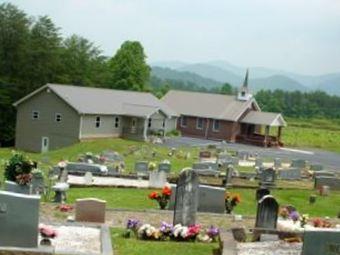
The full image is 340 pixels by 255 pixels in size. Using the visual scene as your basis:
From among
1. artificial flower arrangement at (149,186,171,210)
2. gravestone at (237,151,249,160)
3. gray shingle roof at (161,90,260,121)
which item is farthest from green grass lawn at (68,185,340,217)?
gray shingle roof at (161,90,260,121)

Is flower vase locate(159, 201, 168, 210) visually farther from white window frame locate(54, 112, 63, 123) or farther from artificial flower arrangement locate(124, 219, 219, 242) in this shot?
white window frame locate(54, 112, 63, 123)

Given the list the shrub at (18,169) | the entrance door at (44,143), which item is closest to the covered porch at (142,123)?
the entrance door at (44,143)

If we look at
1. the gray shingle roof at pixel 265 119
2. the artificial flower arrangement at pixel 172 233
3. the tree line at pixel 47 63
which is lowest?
the artificial flower arrangement at pixel 172 233

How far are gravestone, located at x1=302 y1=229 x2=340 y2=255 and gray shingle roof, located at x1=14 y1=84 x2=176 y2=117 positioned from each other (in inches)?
1696

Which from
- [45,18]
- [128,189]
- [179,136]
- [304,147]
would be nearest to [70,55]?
[45,18]

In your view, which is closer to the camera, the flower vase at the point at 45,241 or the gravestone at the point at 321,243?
the gravestone at the point at 321,243

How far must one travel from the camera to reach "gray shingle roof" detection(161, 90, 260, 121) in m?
69.2

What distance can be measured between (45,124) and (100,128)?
16.2 ft

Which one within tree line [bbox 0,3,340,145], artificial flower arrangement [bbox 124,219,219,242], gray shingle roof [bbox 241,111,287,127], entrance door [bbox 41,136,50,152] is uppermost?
tree line [bbox 0,3,340,145]

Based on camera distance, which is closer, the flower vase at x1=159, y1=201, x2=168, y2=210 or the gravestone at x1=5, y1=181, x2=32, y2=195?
the gravestone at x1=5, y1=181, x2=32, y2=195

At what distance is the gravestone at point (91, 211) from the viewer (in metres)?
18.4

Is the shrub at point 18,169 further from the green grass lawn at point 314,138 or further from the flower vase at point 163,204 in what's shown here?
the green grass lawn at point 314,138

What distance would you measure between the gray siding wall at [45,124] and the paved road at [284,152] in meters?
8.61

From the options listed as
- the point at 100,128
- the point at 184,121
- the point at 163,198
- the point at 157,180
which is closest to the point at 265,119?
the point at 184,121
